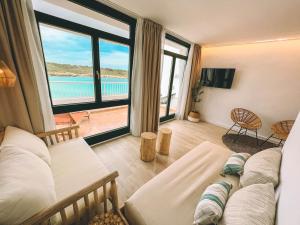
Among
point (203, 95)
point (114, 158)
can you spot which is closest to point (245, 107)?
point (203, 95)

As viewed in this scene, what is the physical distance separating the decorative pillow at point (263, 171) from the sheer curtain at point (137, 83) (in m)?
2.02

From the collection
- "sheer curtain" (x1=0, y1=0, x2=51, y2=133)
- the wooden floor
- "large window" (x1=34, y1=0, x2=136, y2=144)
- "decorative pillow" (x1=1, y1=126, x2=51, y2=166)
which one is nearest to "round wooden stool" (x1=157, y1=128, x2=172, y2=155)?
the wooden floor

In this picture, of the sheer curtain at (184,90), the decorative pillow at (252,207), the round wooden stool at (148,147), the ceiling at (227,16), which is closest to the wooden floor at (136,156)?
the round wooden stool at (148,147)

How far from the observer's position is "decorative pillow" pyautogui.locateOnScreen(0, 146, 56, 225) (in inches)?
25.3

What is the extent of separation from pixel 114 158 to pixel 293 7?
3.28m

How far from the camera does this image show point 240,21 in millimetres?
2133

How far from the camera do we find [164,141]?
227 centimetres

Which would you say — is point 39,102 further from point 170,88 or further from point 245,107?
point 245,107

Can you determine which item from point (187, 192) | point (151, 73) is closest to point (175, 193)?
point (187, 192)

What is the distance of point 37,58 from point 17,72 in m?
Answer: 0.26

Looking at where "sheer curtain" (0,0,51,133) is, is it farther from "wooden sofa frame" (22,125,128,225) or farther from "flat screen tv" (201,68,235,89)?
→ "flat screen tv" (201,68,235,89)

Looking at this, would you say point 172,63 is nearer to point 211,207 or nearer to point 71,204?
point 211,207

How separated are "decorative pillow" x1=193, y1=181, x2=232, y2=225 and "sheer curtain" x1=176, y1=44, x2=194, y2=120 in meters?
3.28

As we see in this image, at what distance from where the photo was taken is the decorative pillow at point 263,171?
37.5 inches
